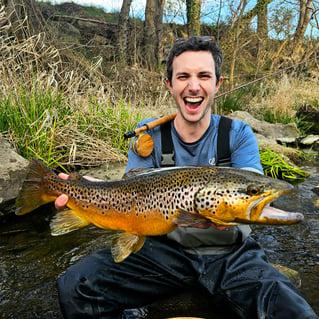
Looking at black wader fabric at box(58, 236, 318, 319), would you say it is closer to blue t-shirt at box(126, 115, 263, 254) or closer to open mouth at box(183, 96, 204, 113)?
blue t-shirt at box(126, 115, 263, 254)

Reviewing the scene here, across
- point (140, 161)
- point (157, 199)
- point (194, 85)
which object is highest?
point (194, 85)

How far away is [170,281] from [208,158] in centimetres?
113

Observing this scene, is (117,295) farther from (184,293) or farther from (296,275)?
(296,275)

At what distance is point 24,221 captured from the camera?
432 centimetres

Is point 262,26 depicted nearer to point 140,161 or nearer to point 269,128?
point 269,128

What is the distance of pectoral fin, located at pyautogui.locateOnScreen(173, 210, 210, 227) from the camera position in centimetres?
203

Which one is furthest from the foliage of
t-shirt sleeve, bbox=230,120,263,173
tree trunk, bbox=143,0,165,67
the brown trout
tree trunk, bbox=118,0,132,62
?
tree trunk, bbox=143,0,165,67

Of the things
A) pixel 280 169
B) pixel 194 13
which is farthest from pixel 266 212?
pixel 194 13

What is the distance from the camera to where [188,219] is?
2043 millimetres

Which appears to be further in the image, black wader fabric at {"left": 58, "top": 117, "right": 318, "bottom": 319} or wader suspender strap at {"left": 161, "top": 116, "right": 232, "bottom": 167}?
wader suspender strap at {"left": 161, "top": 116, "right": 232, "bottom": 167}

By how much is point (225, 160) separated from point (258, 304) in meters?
1.23

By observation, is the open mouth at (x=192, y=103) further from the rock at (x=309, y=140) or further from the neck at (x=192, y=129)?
the rock at (x=309, y=140)

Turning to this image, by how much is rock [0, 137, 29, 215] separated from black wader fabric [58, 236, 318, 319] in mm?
2175

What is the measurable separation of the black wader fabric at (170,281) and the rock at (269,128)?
6.86 metres
